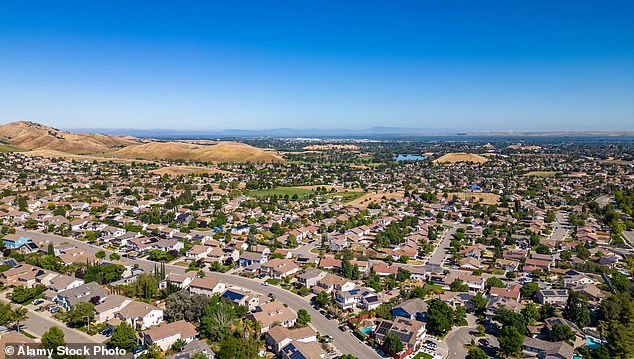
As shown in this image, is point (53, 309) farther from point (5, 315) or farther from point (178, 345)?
point (178, 345)

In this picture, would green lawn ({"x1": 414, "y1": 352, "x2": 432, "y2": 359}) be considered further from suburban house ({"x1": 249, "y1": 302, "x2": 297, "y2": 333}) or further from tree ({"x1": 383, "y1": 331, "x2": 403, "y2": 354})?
suburban house ({"x1": 249, "y1": 302, "x2": 297, "y2": 333})

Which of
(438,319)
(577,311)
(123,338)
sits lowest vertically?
(438,319)

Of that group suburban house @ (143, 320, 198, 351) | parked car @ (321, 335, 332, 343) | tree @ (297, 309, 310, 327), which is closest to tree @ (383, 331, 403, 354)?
parked car @ (321, 335, 332, 343)

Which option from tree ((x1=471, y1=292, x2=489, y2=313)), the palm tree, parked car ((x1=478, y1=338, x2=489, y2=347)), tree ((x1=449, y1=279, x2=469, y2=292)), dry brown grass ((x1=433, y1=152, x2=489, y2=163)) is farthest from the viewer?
dry brown grass ((x1=433, y1=152, x2=489, y2=163))

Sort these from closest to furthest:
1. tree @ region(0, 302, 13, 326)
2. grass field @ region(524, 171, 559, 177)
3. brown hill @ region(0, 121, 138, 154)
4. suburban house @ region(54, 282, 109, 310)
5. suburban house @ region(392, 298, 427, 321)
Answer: tree @ region(0, 302, 13, 326) → suburban house @ region(392, 298, 427, 321) → suburban house @ region(54, 282, 109, 310) → grass field @ region(524, 171, 559, 177) → brown hill @ region(0, 121, 138, 154)

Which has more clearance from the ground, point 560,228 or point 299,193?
point 299,193

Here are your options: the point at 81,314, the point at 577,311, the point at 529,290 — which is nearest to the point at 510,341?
the point at 577,311

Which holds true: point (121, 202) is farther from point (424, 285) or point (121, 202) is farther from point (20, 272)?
point (424, 285)
